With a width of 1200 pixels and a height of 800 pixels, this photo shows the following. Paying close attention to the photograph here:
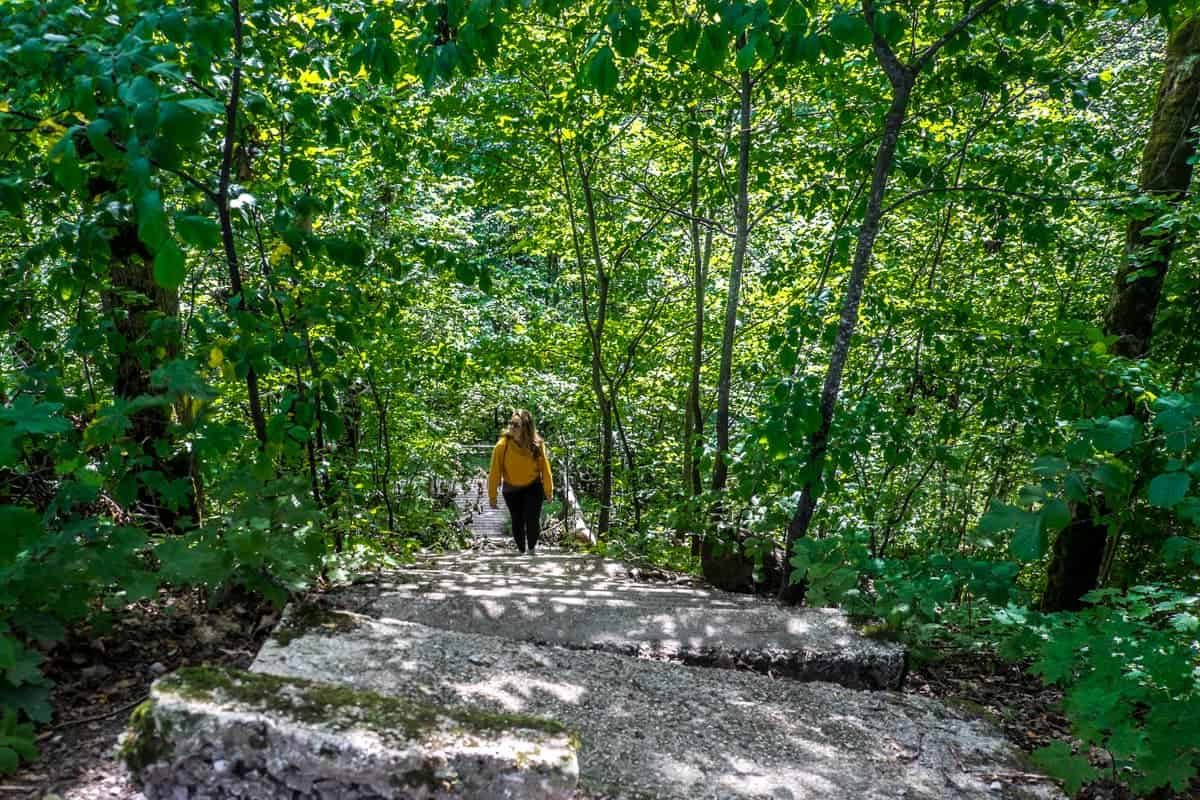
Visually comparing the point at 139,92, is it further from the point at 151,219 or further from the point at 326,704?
the point at 326,704

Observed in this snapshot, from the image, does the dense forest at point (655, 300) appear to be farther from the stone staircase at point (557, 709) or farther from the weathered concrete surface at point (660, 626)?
the stone staircase at point (557, 709)

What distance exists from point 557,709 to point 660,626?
4.54 ft

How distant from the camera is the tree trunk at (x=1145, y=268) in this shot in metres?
6.08

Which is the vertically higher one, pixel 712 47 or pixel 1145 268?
pixel 712 47

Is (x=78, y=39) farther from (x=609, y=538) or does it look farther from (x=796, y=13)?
(x=609, y=538)

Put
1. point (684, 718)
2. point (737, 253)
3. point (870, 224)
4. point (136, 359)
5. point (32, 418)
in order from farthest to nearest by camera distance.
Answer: point (737, 253)
point (870, 224)
point (136, 359)
point (684, 718)
point (32, 418)

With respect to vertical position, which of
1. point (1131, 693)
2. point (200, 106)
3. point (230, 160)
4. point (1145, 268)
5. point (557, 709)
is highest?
point (230, 160)

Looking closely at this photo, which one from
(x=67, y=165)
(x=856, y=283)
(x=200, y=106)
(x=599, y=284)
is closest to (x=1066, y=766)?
(x=856, y=283)

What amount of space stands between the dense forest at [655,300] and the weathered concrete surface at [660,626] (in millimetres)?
282

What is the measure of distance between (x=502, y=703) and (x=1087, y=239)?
25.8 ft

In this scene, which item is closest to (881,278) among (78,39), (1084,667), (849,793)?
(1084,667)

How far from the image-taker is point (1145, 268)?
5.84 m

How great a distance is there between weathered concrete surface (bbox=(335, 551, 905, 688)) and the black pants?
2905 mm

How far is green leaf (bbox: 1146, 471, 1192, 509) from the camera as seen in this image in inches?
102
